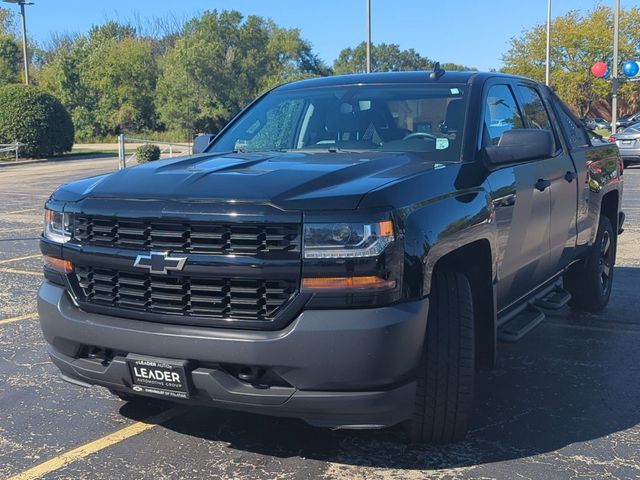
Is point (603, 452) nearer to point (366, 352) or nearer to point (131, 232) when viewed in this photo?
point (366, 352)

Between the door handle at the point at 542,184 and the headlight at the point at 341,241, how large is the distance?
1.95m

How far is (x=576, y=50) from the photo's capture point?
5103cm

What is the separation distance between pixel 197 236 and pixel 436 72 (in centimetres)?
228

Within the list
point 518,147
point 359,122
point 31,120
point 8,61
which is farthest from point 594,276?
point 8,61

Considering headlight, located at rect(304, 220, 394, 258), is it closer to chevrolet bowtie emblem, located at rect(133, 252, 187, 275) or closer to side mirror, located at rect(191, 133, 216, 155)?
chevrolet bowtie emblem, located at rect(133, 252, 187, 275)

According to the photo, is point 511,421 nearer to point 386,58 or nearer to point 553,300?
point 553,300

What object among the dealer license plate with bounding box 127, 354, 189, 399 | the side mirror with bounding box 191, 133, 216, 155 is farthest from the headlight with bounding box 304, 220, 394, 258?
the side mirror with bounding box 191, 133, 216, 155

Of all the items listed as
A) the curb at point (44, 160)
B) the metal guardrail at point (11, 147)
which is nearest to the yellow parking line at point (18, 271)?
the curb at point (44, 160)

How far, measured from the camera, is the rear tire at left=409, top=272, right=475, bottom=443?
332 centimetres

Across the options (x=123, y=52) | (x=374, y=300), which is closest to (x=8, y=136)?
(x=123, y=52)

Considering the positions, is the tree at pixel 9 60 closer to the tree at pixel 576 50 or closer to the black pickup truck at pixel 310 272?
the tree at pixel 576 50

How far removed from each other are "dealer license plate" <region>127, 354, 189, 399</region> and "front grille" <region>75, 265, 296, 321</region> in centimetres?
21

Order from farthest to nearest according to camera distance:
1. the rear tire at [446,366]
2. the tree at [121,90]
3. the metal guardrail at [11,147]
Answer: the tree at [121,90]
the metal guardrail at [11,147]
the rear tire at [446,366]

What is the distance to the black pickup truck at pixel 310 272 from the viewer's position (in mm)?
2918
